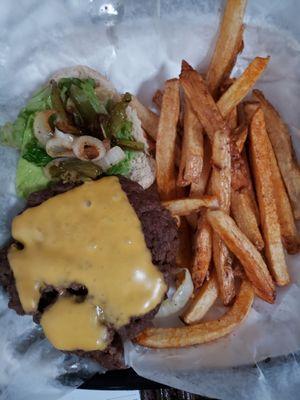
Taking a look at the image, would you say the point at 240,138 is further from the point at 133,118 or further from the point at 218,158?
the point at 133,118

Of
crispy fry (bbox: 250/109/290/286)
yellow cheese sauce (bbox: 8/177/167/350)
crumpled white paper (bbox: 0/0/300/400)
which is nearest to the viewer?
yellow cheese sauce (bbox: 8/177/167/350)

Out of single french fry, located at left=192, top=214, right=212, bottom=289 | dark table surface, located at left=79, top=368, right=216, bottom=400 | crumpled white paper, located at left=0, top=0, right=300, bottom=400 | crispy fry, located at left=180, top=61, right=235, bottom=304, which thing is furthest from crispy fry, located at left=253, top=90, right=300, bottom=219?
dark table surface, located at left=79, top=368, right=216, bottom=400

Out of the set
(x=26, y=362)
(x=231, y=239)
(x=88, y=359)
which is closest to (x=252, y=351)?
(x=231, y=239)

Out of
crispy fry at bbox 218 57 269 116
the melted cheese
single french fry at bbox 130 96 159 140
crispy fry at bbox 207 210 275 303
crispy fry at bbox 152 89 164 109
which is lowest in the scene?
the melted cheese

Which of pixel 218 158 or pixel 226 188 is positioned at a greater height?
pixel 218 158

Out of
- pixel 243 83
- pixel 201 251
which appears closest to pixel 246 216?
pixel 201 251

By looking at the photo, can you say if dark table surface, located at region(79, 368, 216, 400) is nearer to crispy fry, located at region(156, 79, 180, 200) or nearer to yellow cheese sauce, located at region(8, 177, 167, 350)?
yellow cheese sauce, located at region(8, 177, 167, 350)
